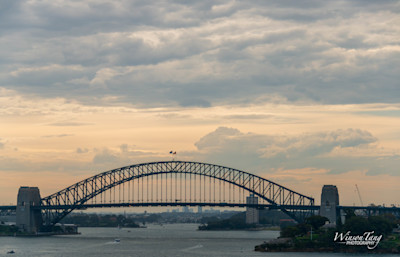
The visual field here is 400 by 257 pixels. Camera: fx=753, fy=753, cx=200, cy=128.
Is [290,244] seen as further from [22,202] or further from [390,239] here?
[22,202]

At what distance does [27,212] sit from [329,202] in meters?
75.5

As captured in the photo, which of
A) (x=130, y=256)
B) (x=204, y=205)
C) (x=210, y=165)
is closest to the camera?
(x=130, y=256)

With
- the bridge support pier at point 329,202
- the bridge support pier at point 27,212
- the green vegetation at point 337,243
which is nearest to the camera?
the green vegetation at point 337,243

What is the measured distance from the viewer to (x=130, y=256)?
392 feet

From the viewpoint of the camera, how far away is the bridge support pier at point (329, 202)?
579ft

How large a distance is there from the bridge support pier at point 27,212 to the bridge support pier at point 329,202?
2856 inches

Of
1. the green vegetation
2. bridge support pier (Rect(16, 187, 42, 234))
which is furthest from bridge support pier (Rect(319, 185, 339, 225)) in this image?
bridge support pier (Rect(16, 187, 42, 234))

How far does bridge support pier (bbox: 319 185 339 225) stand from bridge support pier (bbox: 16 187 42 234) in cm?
7254

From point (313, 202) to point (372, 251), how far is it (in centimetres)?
6764

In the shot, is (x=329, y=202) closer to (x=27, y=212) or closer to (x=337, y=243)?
(x=337, y=243)

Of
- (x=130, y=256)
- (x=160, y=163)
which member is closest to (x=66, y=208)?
(x=160, y=163)

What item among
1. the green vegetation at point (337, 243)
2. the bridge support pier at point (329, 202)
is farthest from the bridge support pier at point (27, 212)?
the green vegetation at point (337, 243)

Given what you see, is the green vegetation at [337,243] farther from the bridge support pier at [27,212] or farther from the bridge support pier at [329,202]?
the bridge support pier at [27,212]

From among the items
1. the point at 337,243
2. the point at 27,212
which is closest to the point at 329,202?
the point at 337,243
